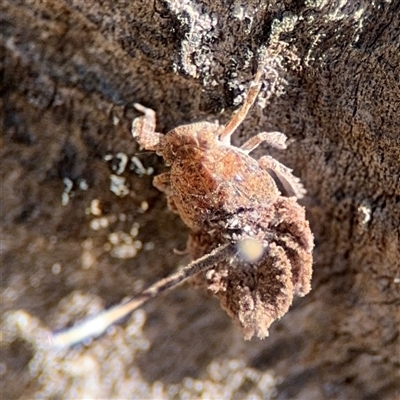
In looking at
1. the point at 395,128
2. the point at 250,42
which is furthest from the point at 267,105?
the point at 395,128

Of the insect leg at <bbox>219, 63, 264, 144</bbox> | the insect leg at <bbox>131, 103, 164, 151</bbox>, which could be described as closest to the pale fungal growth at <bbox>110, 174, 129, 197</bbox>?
the insect leg at <bbox>131, 103, 164, 151</bbox>

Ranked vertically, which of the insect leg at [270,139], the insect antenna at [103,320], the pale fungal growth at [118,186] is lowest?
the insect antenna at [103,320]

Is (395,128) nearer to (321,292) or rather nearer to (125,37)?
(321,292)

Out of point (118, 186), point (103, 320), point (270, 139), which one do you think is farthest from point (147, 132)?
point (103, 320)

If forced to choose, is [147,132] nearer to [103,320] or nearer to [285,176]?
[285,176]

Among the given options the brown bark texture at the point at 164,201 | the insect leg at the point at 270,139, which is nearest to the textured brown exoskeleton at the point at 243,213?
the insect leg at the point at 270,139

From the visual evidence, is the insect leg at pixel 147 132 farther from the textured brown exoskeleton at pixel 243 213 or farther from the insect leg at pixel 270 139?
the insect leg at pixel 270 139
